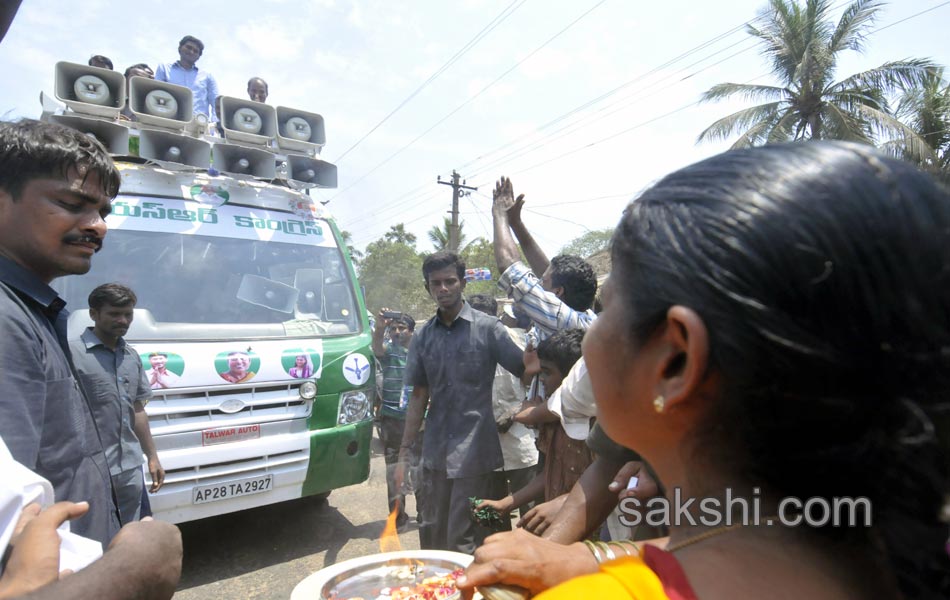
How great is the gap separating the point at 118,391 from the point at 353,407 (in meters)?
1.53

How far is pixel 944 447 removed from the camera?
0.63 m

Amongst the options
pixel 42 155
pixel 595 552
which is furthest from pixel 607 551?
pixel 42 155

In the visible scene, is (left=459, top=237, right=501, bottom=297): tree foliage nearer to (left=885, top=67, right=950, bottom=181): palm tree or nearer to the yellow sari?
(left=885, top=67, right=950, bottom=181): palm tree

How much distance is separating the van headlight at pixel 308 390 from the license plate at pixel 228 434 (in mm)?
349

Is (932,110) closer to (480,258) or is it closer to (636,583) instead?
(636,583)

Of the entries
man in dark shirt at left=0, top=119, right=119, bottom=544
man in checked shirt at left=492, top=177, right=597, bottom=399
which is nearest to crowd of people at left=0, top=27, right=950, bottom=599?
man in dark shirt at left=0, top=119, right=119, bottom=544

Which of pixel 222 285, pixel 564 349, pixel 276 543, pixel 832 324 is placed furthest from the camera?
pixel 276 543

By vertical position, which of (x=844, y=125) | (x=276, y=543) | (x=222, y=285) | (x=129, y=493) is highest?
(x=844, y=125)

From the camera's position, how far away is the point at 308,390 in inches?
154

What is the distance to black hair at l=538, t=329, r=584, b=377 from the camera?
97.4 inches

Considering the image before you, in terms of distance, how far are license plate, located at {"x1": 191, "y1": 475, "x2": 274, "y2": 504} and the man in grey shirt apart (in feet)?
0.86

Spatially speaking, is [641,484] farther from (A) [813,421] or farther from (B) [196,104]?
(B) [196,104]

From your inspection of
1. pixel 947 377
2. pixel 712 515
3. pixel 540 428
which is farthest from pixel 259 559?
pixel 947 377

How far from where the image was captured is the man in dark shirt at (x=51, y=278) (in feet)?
4.34
